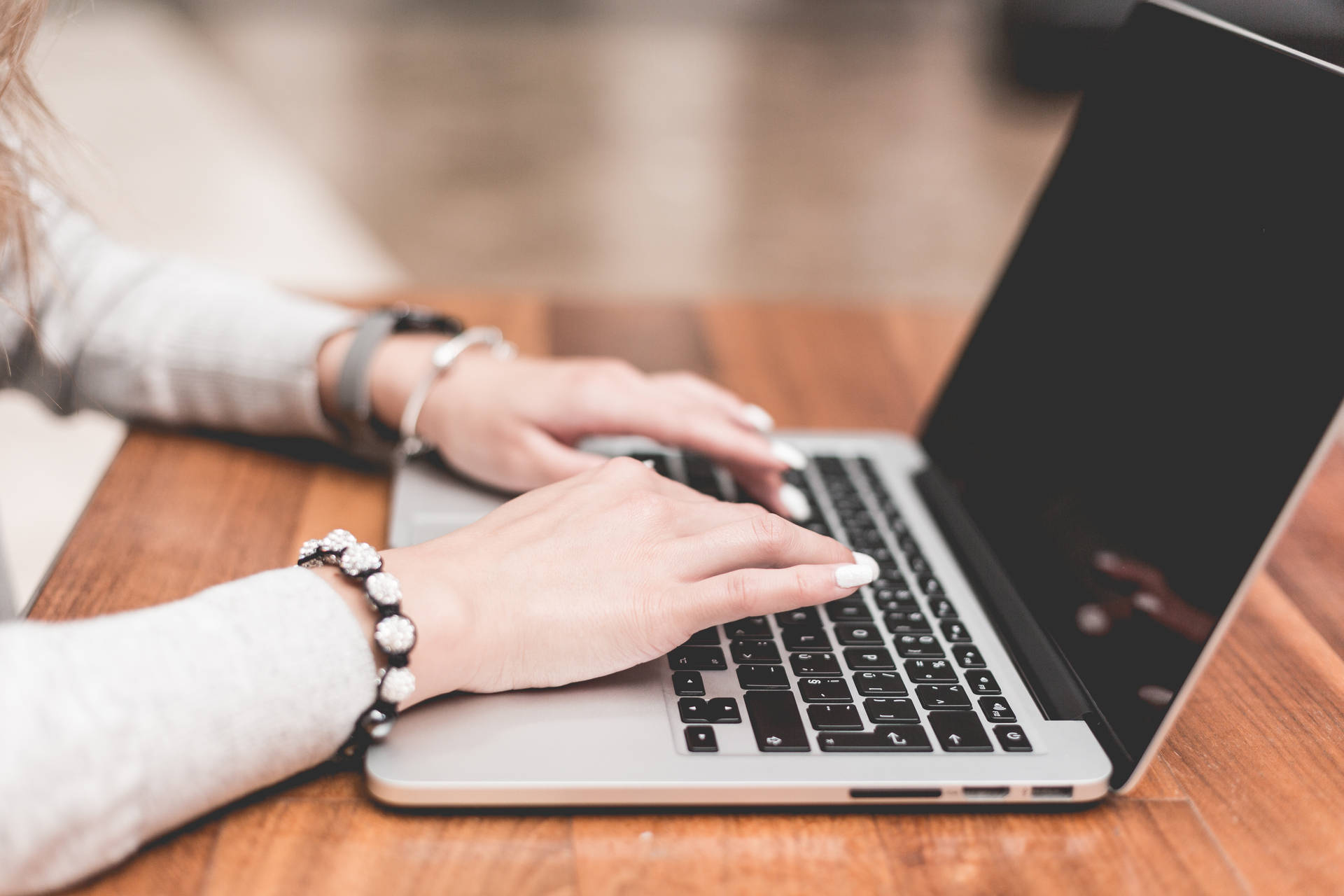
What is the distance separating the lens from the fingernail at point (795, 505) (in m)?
0.64

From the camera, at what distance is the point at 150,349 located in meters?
0.70

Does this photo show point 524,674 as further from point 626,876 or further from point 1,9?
point 1,9

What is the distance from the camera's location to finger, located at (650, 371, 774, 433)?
0.67 m

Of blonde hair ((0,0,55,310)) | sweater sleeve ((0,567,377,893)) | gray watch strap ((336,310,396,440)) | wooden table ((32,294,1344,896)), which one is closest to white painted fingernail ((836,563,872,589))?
wooden table ((32,294,1344,896))

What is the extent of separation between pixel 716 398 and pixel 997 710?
0.29 meters

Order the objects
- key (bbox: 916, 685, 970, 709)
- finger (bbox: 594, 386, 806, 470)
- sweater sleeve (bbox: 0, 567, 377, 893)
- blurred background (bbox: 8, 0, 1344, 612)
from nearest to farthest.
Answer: sweater sleeve (bbox: 0, 567, 377, 893) < key (bbox: 916, 685, 970, 709) < finger (bbox: 594, 386, 806, 470) < blurred background (bbox: 8, 0, 1344, 612)

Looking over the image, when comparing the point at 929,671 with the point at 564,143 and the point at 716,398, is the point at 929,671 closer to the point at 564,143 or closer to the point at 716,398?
the point at 716,398

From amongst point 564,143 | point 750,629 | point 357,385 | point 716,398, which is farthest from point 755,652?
point 564,143

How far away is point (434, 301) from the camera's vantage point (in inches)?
37.6

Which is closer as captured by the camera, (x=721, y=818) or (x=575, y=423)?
(x=721, y=818)

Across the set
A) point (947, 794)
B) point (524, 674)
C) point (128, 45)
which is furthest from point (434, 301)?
point (128, 45)

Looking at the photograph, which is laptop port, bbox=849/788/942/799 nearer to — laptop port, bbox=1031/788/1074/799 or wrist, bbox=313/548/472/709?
laptop port, bbox=1031/788/1074/799

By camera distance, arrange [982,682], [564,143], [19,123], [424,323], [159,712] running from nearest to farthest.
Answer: [159,712] → [982,682] → [19,123] → [424,323] → [564,143]

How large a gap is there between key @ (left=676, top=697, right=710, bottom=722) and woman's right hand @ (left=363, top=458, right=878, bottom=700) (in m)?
0.03
